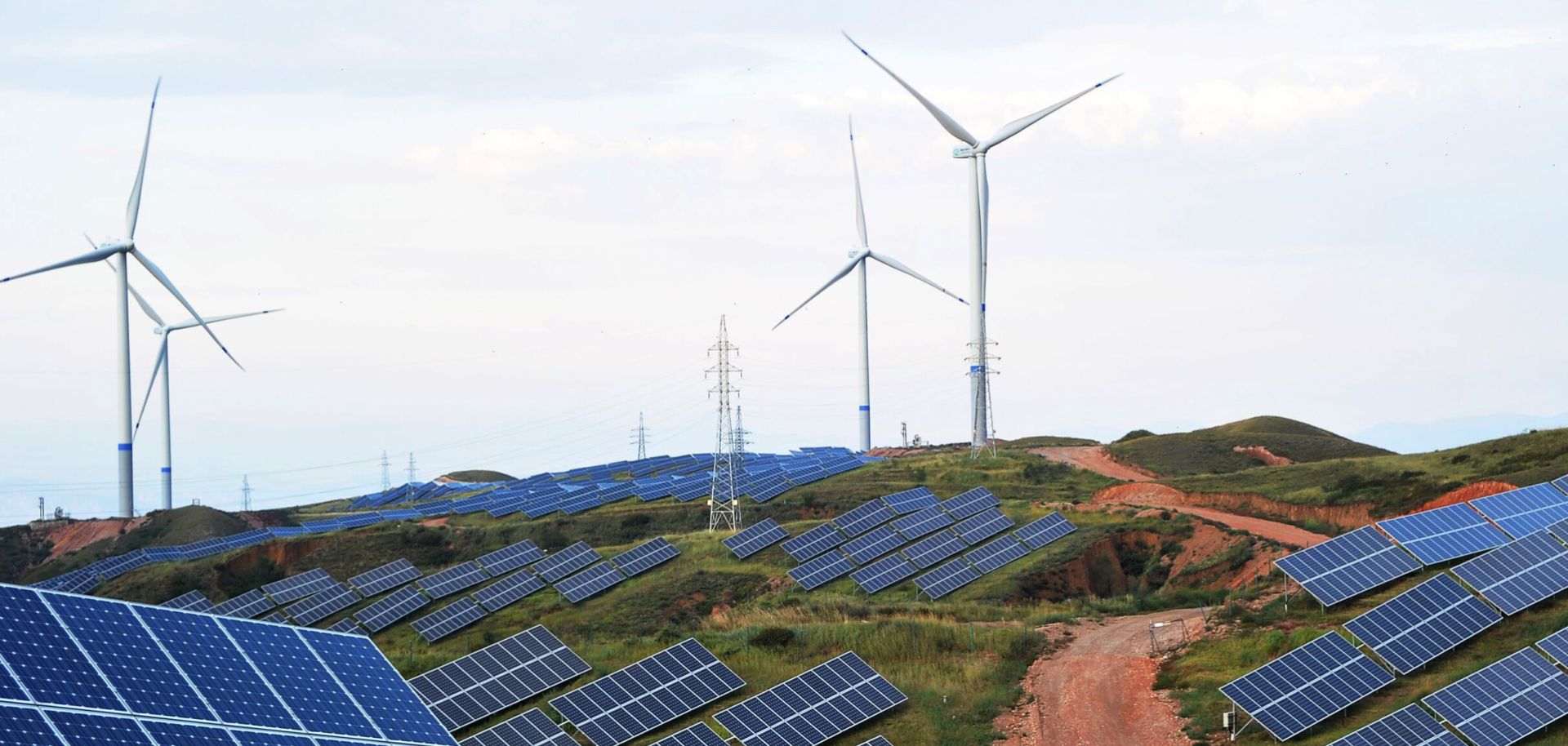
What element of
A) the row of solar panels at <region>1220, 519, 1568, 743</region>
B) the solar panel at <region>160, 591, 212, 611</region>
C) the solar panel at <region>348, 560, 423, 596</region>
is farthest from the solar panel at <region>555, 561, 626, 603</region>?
the row of solar panels at <region>1220, 519, 1568, 743</region>

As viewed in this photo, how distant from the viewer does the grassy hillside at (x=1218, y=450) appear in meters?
127

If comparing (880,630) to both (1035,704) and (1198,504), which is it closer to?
(1035,704)

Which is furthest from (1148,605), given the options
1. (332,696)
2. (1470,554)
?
(332,696)

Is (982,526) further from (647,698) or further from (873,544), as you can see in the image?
(647,698)

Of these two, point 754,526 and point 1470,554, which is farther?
point 754,526

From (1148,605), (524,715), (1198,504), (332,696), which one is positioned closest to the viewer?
(332,696)

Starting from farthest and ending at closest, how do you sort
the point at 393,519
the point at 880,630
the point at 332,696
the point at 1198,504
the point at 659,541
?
1. the point at 393,519
2. the point at 1198,504
3. the point at 659,541
4. the point at 880,630
5. the point at 332,696

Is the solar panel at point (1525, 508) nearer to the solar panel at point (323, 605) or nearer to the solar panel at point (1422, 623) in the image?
the solar panel at point (1422, 623)

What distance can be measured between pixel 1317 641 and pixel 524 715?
83.0 ft

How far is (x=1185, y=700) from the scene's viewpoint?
50.8 metres

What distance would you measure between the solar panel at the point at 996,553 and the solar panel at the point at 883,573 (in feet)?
10.0

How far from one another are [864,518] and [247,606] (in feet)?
109

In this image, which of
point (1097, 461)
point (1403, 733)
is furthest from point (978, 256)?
point (1403, 733)

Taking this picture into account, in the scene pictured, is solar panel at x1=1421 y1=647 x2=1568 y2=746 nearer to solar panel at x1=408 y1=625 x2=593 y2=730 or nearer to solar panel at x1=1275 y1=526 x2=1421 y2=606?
solar panel at x1=1275 y1=526 x2=1421 y2=606
